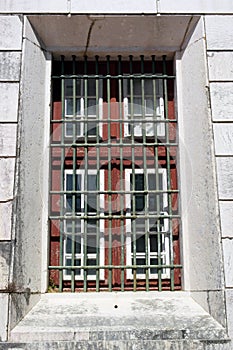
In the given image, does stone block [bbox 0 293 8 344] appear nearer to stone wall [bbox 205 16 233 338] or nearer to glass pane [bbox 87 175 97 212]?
glass pane [bbox 87 175 97 212]

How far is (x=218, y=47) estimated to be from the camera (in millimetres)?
3707

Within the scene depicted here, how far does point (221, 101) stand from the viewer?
357 centimetres

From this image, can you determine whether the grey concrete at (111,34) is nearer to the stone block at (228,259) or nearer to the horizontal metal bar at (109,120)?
the horizontal metal bar at (109,120)

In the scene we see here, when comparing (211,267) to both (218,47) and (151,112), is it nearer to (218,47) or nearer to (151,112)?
(151,112)

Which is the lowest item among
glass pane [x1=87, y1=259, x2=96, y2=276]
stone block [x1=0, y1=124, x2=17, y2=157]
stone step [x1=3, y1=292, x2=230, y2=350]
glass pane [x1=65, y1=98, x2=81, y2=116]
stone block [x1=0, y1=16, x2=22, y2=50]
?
stone step [x1=3, y1=292, x2=230, y2=350]

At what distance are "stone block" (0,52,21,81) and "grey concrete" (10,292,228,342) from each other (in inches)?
64.4

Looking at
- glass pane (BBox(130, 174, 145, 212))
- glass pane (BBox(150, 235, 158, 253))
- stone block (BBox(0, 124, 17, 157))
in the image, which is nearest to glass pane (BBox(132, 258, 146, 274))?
glass pane (BBox(150, 235, 158, 253))

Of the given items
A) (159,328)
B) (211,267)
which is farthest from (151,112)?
(159,328)

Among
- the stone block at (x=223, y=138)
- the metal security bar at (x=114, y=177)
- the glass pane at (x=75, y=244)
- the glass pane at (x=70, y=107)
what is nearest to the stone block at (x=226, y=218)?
the stone block at (x=223, y=138)

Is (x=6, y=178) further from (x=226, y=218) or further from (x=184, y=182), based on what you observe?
(x=226, y=218)

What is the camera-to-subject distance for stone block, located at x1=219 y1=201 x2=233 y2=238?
10.8 ft

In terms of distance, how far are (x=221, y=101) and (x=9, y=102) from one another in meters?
1.55
